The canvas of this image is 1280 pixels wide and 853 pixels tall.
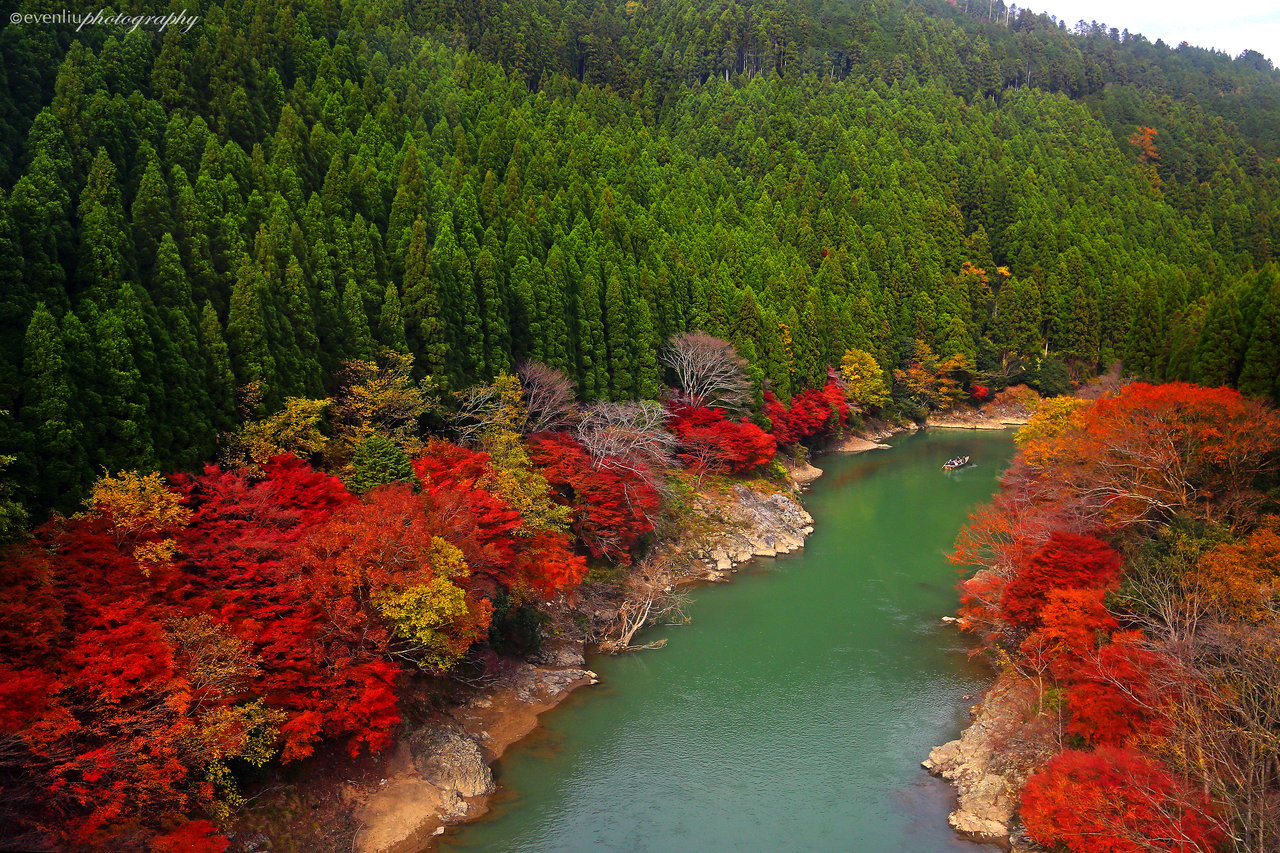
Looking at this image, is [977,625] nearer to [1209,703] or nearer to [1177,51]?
[1209,703]

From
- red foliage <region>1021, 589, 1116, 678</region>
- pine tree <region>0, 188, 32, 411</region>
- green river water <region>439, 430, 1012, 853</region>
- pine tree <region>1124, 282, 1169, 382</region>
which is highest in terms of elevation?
pine tree <region>0, 188, 32, 411</region>

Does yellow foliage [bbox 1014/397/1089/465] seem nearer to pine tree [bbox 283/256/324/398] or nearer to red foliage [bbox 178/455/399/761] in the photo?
red foliage [bbox 178/455/399/761]

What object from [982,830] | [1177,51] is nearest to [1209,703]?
[982,830]

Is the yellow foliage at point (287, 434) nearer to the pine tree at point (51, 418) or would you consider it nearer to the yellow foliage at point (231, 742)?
the pine tree at point (51, 418)

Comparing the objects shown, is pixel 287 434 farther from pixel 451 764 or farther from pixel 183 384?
pixel 451 764

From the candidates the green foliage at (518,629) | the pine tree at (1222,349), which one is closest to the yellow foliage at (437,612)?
the green foliage at (518,629)

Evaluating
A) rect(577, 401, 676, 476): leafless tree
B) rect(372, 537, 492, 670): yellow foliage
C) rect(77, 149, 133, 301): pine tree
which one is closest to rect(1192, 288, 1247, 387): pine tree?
rect(577, 401, 676, 476): leafless tree
